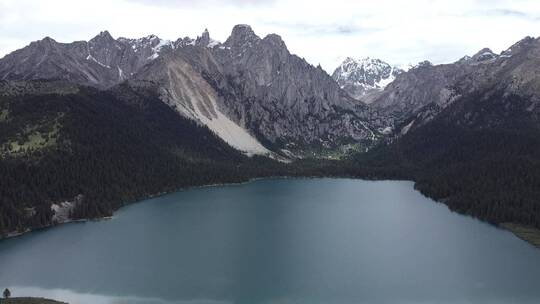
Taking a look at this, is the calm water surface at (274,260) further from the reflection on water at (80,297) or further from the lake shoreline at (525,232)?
the lake shoreline at (525,232)

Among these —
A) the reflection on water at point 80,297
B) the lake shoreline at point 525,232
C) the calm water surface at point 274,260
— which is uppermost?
the lake shoreline at point 525,232

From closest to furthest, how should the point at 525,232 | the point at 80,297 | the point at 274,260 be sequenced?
the point at 80,297, the point at 274,260, the point at 525,232

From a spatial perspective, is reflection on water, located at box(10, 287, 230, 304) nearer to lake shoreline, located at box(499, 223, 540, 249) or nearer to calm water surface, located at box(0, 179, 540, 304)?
calm water surface, located at box(0, 179, 540, 304)

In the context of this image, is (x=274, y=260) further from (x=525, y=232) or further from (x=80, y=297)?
(x=525, y=232)

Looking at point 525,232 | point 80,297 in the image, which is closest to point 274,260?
point 80,297

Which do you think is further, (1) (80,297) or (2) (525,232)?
(2) (525,232)

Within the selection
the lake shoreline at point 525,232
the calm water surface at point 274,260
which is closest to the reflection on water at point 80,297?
the calm water surface at point 274,260

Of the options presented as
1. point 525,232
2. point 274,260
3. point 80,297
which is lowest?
point 80,297

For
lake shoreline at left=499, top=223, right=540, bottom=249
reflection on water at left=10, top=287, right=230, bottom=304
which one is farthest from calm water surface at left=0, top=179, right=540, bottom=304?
lake shoreline at left=499, top=223, right=540, bottom=249

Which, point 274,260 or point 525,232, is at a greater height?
point 525,232
